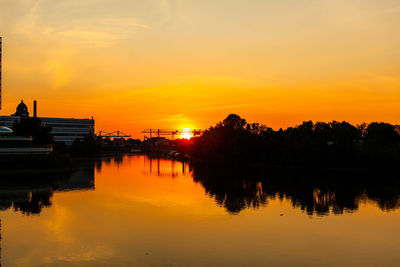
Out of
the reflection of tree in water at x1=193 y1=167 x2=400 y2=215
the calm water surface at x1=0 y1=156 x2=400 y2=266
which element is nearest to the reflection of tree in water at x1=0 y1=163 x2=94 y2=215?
the calm water surface at x1=0 y1=156 x2=400 y2=266

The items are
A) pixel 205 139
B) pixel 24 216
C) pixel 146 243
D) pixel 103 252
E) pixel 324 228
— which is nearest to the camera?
pixel 103 252

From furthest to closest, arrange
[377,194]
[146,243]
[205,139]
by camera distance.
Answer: [205,139], [377,194], [146,243]

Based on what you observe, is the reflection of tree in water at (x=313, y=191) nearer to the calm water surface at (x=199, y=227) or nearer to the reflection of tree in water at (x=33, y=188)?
the calm water surface at (x=199, y=227)

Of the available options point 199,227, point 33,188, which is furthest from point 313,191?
point 33,188

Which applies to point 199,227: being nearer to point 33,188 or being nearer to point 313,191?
point 313,191

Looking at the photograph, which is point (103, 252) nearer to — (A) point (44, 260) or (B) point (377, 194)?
(A) point (44, 260)

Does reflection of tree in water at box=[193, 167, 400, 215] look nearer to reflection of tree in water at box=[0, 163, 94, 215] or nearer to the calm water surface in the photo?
the calm water surface

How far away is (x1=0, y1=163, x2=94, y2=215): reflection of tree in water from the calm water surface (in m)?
0.16

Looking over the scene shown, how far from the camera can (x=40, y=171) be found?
288ft

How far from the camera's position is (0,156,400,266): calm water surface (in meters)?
29.1

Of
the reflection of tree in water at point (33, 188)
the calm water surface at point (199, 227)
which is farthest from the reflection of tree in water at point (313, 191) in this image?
the reflection of tree in water at point (33, 188)

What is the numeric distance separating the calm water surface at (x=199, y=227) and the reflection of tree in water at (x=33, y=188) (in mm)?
162

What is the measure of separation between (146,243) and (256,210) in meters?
18.5

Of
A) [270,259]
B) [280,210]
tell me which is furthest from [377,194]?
[270,259]
